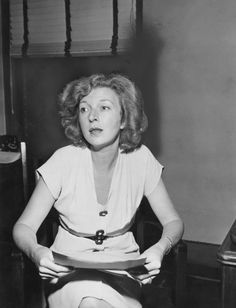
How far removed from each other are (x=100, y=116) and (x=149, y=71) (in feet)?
4.96

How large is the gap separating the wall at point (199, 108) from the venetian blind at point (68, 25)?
215 millimetres

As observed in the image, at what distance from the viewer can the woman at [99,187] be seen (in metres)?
1.62

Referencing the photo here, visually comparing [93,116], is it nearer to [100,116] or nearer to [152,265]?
[100,116]

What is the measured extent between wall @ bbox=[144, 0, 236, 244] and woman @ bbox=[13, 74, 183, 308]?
129cm

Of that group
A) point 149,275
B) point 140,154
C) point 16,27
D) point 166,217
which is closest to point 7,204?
point 140,154

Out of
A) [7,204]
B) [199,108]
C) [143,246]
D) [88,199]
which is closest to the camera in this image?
[88,199]

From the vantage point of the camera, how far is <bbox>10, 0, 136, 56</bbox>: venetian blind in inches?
118

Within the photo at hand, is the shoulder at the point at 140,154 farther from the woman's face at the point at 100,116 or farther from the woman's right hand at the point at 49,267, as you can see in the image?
the woman's right hand at the point at 49,267

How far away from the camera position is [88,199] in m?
1.75

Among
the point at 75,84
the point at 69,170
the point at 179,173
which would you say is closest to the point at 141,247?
the point at 69,170

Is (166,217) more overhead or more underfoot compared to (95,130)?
more underfoot

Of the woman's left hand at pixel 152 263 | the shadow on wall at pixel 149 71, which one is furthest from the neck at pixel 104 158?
the shadow on wall at pixel 149 71

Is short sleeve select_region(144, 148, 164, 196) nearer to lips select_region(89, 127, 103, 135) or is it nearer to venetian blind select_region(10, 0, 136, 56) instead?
lips select_region(89, 127, 103, 135)

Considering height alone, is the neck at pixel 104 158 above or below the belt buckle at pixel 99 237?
above
